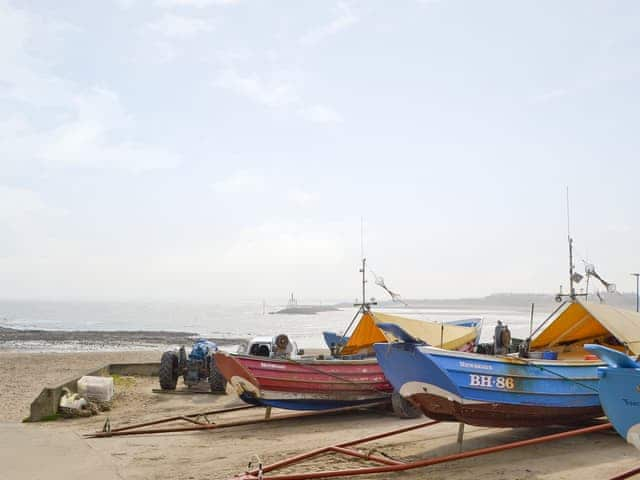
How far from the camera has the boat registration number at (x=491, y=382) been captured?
9.34m

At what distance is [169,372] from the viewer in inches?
650

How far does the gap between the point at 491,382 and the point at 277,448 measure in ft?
11.0

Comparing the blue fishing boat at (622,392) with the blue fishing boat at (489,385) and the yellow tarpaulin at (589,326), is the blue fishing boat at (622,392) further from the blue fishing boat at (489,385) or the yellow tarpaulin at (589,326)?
the yellow tarpaulin at (589,326)

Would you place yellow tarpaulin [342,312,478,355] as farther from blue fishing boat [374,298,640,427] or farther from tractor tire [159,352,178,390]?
blue fishing boat [374,298,640,427]

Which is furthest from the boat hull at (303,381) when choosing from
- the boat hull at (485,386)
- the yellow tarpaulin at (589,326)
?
the yellow tarpaulin at (589,326)

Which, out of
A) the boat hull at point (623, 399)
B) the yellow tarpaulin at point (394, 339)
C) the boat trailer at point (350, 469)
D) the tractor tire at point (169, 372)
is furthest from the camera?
the tractor tire at point (169, 372)

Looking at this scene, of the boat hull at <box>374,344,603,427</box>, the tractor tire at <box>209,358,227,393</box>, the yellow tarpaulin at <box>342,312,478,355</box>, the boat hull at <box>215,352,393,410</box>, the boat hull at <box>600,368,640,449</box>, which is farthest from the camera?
the tractor tire at <box>209,358,227,393</box>

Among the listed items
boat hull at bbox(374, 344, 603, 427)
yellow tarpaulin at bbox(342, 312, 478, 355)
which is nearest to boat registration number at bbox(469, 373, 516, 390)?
boat hull at bbox(374, 344, 603, 427)

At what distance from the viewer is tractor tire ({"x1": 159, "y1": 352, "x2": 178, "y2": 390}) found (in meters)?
16.4

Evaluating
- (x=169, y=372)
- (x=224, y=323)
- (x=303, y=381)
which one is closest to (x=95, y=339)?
(x=169, y=372)

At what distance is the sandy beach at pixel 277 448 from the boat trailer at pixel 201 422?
0.57 feet

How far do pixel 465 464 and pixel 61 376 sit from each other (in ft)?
54.7

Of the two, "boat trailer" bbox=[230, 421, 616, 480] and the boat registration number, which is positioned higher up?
the boat registration number

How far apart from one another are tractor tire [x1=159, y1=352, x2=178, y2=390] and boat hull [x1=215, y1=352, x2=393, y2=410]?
436cm
